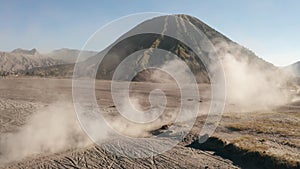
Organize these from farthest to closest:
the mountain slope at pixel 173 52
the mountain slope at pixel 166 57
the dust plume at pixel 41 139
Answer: the mountain slope at pixel 173 52, the mountain slope at pixel 166 57, the dust plume at pixel 41 139

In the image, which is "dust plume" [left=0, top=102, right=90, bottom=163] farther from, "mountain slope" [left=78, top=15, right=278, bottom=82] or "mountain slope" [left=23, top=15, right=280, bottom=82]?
"mountain slope" [left=78, top=15, right=278, bottom=82]

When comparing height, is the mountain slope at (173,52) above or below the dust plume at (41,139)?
above

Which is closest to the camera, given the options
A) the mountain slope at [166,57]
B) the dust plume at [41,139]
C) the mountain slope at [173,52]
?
the dust plume at [41,139]

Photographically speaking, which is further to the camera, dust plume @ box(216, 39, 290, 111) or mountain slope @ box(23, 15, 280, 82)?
mountain slope @ box(23, 15, 280, 82)

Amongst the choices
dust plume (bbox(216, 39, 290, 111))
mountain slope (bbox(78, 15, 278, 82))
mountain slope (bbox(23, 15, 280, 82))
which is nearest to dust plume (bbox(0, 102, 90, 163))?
dust plume (bbox(216, 39, 290, 111))

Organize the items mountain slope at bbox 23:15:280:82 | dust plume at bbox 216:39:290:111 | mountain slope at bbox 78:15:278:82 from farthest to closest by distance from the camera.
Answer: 1. mountain slope at bbox 78:15:278:82
2. mountain slope at bbox 23:15:280:82
3. dust plume at bbox 216:39:290:111

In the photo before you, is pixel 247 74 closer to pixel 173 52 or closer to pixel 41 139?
pixel 173 52

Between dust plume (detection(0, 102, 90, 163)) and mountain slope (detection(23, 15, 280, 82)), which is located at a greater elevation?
mountain slope (detection(23, 15, 280, 82))

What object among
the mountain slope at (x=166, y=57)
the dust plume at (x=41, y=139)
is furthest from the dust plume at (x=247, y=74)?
the dust plume at (x=41, y=139)

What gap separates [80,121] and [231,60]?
133m

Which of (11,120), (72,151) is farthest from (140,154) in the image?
(11,120)

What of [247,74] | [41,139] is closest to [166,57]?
[247,74]

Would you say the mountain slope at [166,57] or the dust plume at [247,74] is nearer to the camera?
the dust plume at [247,74]

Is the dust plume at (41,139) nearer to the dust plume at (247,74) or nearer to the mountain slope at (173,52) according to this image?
the dust plume at (247,74)
